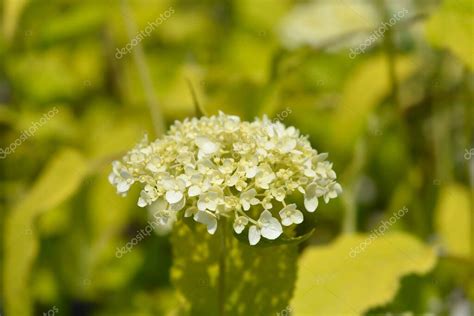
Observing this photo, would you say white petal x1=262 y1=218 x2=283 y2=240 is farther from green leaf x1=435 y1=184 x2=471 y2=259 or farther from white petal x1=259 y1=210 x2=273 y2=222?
green leaf x1=435 y1=184 x2=471 y2=259

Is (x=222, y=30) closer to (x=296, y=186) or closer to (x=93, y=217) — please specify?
(x=93, y=217)

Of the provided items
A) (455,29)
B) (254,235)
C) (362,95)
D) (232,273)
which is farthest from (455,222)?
(254,235)

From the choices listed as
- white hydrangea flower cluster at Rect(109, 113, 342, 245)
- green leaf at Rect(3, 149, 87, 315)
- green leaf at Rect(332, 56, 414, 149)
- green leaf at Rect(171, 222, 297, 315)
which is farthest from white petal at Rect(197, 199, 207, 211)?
green leaf at Rect(332, 56, 414, 149)

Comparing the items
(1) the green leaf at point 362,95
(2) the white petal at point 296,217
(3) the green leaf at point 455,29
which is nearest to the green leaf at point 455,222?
(1) the green leaf at point 362,95

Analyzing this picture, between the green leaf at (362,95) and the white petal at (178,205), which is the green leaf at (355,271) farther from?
the green leaf at (362,95)

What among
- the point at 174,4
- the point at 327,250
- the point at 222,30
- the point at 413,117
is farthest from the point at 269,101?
the point at 174,4

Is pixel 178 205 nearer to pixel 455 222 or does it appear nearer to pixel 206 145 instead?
pixel 206 145
